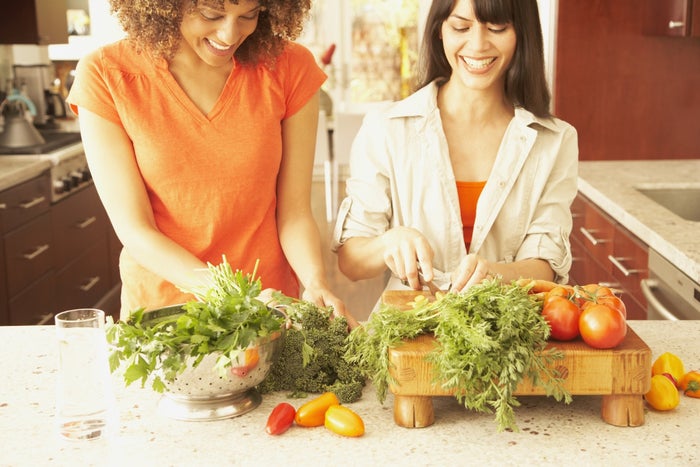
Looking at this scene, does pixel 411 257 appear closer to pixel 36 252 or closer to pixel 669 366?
pixel 669 366

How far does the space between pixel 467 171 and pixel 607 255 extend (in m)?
1.12

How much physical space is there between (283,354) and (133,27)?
2.67 feet

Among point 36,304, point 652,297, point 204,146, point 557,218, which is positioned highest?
point 204,146

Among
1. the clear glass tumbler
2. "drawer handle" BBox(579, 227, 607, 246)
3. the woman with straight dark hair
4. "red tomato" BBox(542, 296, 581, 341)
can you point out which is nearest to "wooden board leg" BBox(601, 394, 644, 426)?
"red tomato" BBox(542, 296, 581, 341)

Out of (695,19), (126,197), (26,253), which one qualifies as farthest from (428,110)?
(26,253)

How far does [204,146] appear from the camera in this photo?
1972 millimetres

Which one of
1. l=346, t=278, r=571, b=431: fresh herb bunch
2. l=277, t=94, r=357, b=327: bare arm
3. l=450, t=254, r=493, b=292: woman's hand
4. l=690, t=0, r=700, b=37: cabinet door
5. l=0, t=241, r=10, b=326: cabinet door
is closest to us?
l=346, t=278, r=571, b=431: fresh herb bunch

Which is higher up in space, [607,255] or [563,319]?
[563,319]

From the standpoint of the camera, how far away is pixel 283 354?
5.07 ft

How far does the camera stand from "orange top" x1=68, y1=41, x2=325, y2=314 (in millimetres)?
1925

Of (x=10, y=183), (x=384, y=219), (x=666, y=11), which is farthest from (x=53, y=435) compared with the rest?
(x=666, y=11)

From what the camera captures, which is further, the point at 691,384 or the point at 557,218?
the point at 557,218

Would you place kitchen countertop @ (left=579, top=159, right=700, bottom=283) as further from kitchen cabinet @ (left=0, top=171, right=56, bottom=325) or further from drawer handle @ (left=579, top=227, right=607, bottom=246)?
kitchen cabinet @ (left=0, top=171, right=56, bottom=325)

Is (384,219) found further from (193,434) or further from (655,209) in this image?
(655,209)
